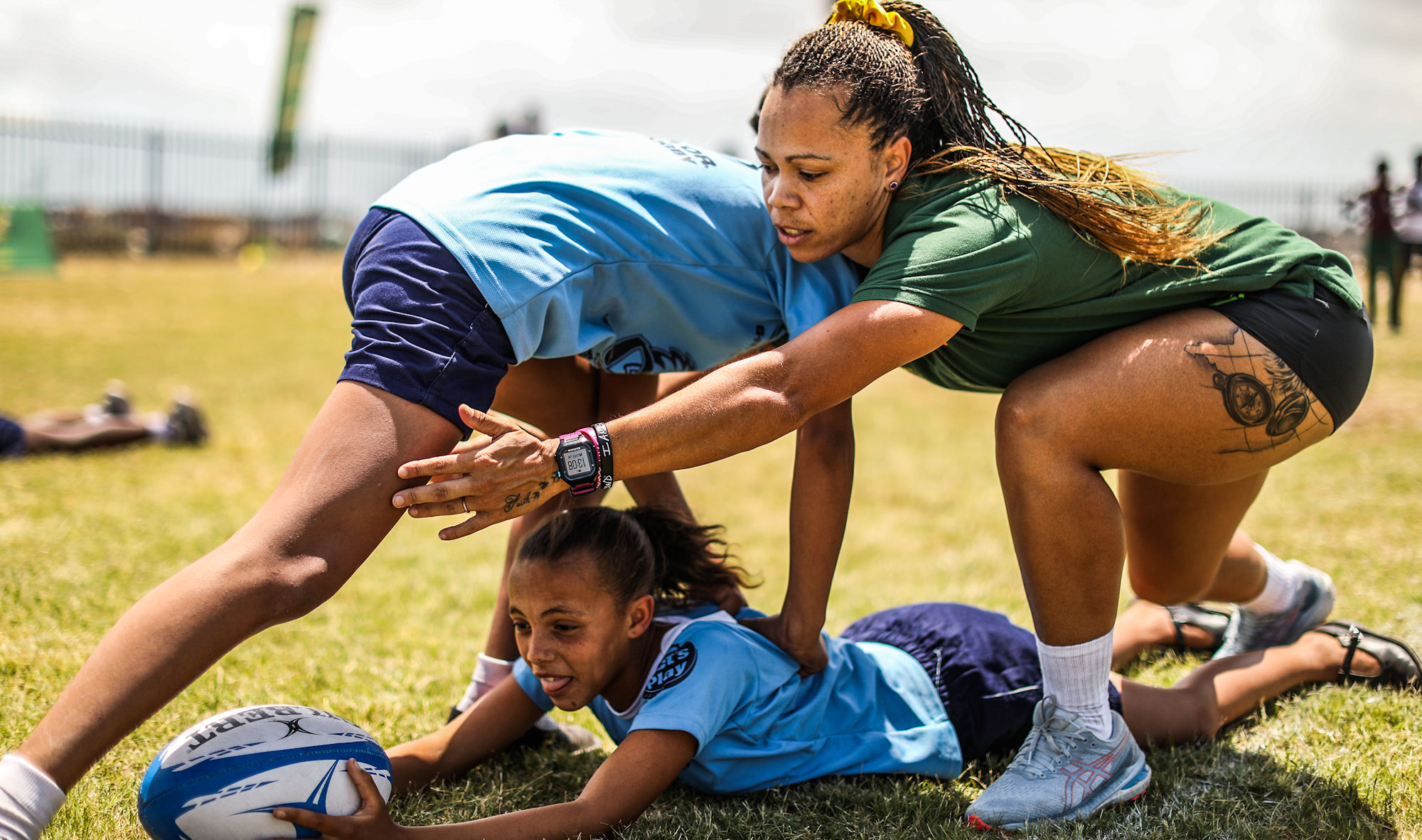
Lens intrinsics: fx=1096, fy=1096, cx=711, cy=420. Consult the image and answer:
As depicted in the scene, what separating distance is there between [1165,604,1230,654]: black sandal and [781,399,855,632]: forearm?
1.67m

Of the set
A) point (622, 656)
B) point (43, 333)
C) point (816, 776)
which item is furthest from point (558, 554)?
point (43, 333)

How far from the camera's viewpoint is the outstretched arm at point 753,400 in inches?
Answer: 87.3

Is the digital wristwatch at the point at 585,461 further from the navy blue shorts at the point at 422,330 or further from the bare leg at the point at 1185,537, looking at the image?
the bare leg at the point at 1185,537

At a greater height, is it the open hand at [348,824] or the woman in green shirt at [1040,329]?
the woman in green shirt at [1040,329]

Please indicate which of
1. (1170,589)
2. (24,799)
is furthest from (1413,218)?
(24,799)

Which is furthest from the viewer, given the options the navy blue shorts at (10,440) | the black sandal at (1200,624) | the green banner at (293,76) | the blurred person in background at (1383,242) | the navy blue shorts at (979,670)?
the green banner at (293,76)

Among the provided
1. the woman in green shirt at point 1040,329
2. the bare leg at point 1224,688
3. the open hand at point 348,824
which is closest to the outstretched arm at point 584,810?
the open hand at point 348,824

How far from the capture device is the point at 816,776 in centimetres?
281

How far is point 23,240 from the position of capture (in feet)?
57.5

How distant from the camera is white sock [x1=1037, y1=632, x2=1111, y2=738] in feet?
8.73

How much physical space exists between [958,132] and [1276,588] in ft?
6.27

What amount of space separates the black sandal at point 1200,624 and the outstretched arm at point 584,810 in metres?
2.14

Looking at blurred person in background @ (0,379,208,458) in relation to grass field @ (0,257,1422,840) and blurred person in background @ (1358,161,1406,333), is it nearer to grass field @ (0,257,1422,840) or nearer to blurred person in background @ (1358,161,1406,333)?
grass field @ (0,257,1422,840)

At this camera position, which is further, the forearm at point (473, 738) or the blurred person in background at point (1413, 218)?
the blurred person in background at point (1413, 218)
